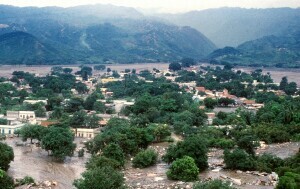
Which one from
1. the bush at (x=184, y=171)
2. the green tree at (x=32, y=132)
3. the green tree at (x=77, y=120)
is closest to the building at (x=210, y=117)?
the green tree at (x=77, y=120)

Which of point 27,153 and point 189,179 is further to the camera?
point 27,153

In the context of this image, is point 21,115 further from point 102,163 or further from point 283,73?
point 283,73

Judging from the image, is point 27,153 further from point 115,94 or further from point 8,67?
point 8,67

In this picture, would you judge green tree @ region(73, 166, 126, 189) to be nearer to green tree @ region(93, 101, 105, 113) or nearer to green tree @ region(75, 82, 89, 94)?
green tree @ region(93, 101, 105, 113)

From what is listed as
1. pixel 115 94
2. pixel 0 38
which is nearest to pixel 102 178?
pixel 115 94

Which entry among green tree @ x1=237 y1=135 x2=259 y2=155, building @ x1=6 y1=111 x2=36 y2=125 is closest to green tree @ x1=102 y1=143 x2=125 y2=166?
green tree @ x1=237 y1=135 x2=259 y2=155

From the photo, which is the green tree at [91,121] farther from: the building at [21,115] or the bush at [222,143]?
the bush at [222,143]
